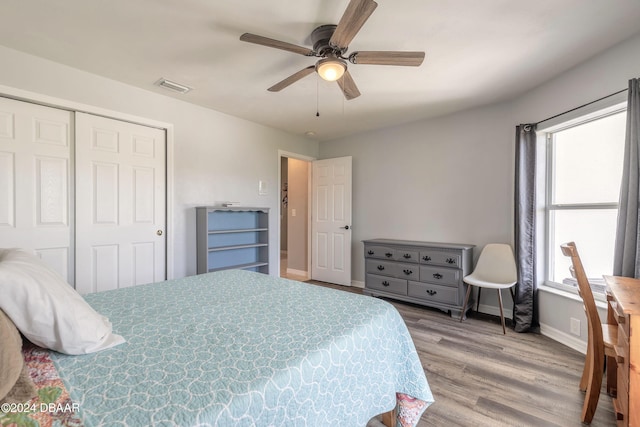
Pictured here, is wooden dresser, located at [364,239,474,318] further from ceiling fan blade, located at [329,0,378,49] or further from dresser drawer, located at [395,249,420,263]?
ceiling fan blade, located at [329,0,378,49]

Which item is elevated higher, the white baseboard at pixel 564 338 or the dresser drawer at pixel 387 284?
the dresser drawer at pixel 387 284

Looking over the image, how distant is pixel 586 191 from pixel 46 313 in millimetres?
3627

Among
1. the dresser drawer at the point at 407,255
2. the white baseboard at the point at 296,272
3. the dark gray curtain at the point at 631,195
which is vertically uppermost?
the dark gray curtain at the point at 631,195

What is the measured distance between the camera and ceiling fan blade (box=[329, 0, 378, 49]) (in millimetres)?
1404

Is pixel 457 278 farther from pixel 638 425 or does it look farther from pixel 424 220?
pixel 638 425

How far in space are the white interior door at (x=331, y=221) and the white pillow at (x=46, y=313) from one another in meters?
3.64

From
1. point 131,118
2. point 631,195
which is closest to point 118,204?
point 131,118

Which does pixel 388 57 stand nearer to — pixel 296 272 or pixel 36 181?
pixel 36 181

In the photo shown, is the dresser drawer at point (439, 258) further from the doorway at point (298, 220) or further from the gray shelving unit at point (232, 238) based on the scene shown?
the doorway at point (298, 220)

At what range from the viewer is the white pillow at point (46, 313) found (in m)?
0.93

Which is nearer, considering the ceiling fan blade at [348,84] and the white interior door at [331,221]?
the ceiling fan blade at [348,84]

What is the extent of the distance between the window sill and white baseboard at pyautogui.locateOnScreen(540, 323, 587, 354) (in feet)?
1.08

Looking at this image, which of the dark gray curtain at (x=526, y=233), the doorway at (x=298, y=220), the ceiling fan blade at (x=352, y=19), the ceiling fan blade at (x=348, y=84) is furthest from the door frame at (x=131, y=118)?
the dark gray curtain at (x=526, y=233)

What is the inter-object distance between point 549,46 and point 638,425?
233 cm
